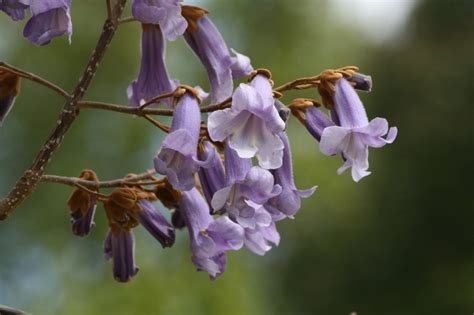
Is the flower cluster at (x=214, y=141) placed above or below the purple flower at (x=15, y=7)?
below

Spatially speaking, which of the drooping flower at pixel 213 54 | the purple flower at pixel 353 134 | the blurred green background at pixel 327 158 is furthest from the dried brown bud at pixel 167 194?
the blurred green background at pixel 327 158

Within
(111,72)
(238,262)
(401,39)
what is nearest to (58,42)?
(111,72)

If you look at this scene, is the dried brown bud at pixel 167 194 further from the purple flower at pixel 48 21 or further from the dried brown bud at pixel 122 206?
the purple flower at pixel 48 21

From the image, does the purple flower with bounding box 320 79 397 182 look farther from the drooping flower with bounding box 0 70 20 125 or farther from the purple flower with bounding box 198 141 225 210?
the drooping flower with bounding box 0 70 20 125

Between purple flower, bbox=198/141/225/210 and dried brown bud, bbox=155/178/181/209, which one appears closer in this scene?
purple flower, bbox=198/141/225/210

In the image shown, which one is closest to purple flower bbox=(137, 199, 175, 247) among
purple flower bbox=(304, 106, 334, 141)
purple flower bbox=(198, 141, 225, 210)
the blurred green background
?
purple flower bbox=(198, 141, 225, 210)

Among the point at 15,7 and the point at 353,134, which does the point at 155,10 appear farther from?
the point at 353,134

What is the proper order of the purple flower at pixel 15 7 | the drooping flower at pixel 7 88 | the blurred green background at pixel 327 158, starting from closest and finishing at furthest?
the purple flower at pixel 15 7 → the drooping flower at pixel 7 88 → the blurred green background at pixel 327 158
